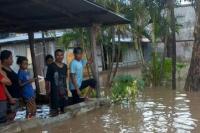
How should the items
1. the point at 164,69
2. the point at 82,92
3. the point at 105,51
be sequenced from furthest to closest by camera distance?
the point at 105,51 < the point at 164,69 < the point at 82,92

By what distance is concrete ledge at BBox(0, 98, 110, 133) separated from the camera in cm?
790

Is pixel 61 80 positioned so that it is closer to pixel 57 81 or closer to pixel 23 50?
pixel 57 81

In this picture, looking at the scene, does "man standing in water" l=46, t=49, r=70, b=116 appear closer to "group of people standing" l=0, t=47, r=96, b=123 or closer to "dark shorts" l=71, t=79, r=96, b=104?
"group of people standing" l=0, t=47, r=96, b=123

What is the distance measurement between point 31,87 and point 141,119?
2.65m

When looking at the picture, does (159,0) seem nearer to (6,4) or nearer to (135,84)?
(135,84)

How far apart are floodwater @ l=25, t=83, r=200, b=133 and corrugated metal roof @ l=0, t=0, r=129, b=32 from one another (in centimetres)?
246

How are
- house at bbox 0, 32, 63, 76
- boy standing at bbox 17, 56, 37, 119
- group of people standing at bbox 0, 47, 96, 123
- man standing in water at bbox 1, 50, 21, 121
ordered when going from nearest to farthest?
group of people standing at bbox 0, 47, 96, 123 < man standing in water at bbox 1, 50, 21, 121 < boy standing at bbox 17, 56, 37, 119 < house at bbox 0, 32, 63, 76

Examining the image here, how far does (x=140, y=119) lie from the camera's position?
9.41 m

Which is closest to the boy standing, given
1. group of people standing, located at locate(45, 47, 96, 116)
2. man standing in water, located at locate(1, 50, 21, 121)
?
man standing in water, located at locate(1, 50, 21, 121)

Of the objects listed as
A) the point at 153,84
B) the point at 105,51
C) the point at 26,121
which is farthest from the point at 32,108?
the point at 105,51

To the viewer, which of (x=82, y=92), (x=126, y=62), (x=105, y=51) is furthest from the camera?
(x=126, y=62)

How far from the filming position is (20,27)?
12445mm

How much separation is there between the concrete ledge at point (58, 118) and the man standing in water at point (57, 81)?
0.33 metres

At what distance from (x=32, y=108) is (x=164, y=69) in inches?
394
